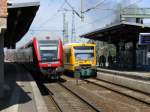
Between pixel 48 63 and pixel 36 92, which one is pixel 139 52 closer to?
pixel 48 63

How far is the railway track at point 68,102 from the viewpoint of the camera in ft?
60.5

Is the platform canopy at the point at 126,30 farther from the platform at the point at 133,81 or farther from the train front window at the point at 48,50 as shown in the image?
the train front window at the point at 48,50

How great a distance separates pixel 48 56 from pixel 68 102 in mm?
10030

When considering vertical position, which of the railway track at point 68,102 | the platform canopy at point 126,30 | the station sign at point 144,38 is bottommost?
the railway track at point 68,102

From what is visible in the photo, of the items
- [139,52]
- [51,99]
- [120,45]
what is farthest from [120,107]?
[120,45]

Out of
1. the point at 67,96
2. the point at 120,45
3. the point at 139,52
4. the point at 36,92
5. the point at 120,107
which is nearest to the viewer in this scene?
the point at 120,107

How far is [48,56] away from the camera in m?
30.8

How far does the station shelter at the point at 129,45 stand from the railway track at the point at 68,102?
12.4m

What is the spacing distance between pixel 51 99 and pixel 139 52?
21923 millimetres

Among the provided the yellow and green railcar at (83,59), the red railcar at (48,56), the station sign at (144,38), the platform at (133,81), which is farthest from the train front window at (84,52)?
the station sign at (144,38)

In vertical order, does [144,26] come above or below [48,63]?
above

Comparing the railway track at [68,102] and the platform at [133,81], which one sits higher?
the platform at [133,81]

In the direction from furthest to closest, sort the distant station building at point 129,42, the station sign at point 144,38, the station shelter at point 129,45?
the station shelter at point 129,45 < the distant station building at point 129,42 < the station sign at point 144,38

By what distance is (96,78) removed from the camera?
125ft
